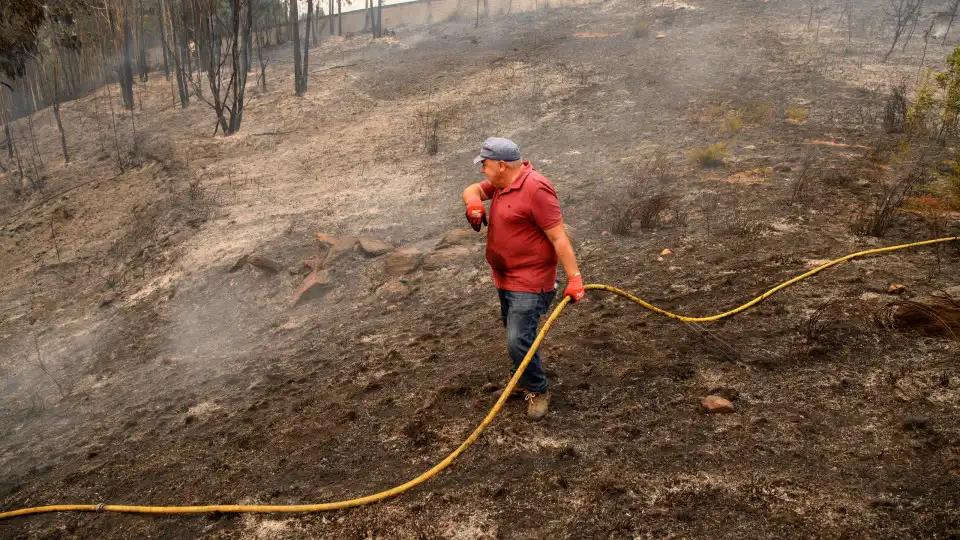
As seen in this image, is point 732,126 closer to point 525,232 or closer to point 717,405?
point 717,405

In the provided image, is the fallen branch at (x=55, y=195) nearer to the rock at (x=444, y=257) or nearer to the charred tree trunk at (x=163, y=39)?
the charred tree trunk at (x=163, y=39)

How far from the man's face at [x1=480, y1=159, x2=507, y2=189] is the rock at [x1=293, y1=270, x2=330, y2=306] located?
373 centimetres

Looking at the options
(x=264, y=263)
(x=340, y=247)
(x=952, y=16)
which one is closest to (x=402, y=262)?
(x=340, y=247)

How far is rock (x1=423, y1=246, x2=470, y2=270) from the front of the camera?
6207 millimetres

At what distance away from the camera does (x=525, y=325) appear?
3.14m

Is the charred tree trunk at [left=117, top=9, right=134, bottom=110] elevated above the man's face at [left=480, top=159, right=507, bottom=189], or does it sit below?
below

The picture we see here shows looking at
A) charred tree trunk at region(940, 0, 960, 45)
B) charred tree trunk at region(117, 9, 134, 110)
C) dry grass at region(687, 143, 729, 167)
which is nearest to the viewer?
dry grass at region(687, 143, 729, 167)

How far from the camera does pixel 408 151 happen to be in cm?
1109

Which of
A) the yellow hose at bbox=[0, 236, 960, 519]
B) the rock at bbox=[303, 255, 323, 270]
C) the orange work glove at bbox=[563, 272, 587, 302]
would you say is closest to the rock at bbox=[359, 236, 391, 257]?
the rock at bbox=[303, 255, 323, 270]

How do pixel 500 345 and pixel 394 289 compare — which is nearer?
pixel 500 345

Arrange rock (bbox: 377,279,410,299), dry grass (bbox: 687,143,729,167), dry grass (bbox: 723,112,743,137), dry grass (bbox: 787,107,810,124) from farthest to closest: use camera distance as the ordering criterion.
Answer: dry grass (bbox: 787,107,810,124) < dry grass (bbox: 723,112,743,137) < dry grass (bbox: 687,143,729,167) < rock (bbox: 377,279,410,299)

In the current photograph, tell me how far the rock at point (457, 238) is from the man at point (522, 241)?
336 centimetres

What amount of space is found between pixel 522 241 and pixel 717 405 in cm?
137

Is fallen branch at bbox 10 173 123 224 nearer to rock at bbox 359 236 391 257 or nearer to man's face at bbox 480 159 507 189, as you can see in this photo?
rock at bbox 359 236 391 257
